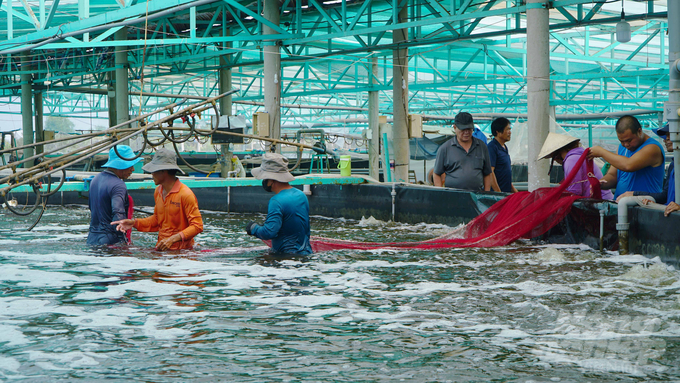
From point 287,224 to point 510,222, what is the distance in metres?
3.29

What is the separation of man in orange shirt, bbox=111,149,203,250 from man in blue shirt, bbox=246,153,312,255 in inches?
28.7

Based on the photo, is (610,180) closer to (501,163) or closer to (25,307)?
(501,163)

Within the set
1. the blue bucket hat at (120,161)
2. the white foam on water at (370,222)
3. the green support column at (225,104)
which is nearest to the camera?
the blue bucket hat at (120,161)

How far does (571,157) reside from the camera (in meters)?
8.23

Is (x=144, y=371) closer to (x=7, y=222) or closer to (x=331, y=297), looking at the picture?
(x=331, y=297)

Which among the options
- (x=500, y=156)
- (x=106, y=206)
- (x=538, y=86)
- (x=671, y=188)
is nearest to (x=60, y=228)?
(x=106, y=206)

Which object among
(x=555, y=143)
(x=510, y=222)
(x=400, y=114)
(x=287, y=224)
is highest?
(x=400, y=114)

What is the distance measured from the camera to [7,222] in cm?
1275

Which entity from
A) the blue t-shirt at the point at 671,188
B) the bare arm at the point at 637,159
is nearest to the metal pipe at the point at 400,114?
the bare arm at the point at 637,159

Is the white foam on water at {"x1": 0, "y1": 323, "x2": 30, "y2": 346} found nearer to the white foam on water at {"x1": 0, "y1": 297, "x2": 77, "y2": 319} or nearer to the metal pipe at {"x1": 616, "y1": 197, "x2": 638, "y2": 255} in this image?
the white foam on water at {"x1": 0, "y1": 297, "x2": 77, "y2": 319}

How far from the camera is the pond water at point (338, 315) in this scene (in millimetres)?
4047

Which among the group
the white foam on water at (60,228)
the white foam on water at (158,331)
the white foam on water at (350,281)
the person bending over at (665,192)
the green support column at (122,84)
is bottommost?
the white foam on water at (158,331)

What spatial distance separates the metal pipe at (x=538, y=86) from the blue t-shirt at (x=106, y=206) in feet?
23.5

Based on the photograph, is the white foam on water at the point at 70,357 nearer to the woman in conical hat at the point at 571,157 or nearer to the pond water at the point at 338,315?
the pond water at the point at 338,315
